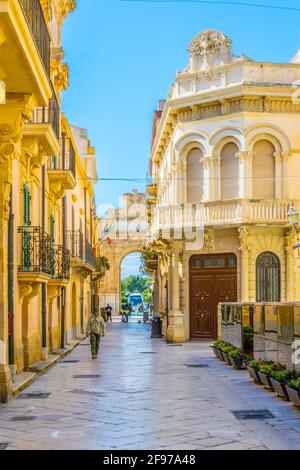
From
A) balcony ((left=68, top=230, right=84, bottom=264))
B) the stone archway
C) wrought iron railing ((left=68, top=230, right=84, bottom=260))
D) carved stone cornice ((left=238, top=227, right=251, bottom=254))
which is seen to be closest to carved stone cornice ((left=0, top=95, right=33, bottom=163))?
carved stone cornice ((left=238, top=227, right=251, bottom=254))

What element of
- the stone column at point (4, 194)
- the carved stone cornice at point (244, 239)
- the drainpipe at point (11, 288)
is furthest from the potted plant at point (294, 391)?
the carved stone cornice at point (244, 239)

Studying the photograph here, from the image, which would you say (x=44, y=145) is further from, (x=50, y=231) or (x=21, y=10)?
(x=21, y=10)

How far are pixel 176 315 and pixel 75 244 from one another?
5909mm

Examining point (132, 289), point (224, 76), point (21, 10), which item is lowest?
point (132, 289)

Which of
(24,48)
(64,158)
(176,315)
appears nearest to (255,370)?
(24,48)

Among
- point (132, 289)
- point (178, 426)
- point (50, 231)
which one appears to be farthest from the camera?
point (132, 289)

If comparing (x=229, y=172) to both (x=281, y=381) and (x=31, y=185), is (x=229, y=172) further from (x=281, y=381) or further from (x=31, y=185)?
(x=281, y=381)

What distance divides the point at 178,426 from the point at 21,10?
585 centimetres

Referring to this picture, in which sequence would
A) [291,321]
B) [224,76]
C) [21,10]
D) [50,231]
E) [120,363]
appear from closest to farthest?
[21,10], [291,321], [120,363], [50,231], [224,76]

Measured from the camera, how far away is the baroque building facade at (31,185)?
36.5 feet

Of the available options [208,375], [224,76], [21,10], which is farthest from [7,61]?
[224,76]

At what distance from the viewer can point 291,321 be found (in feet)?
42.6

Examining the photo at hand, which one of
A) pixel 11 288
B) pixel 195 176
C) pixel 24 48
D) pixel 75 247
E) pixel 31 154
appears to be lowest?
pixel 11 288

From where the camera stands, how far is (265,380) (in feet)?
46.6
